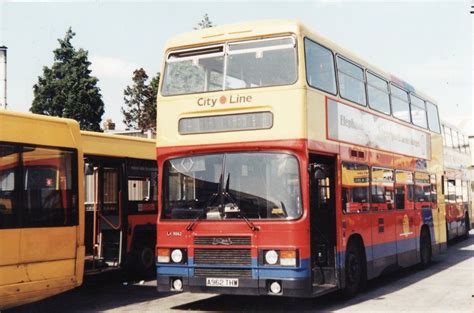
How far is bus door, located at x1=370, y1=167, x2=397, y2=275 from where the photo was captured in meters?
12.8

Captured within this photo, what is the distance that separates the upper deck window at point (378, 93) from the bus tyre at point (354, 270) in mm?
3108

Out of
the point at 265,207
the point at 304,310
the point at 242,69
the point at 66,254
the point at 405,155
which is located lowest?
the point at 304,310

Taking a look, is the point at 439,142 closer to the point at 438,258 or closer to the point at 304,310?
the point at 438,258

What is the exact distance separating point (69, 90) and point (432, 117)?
2547 cm

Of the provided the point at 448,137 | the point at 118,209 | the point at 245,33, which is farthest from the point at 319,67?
the point at 448,137

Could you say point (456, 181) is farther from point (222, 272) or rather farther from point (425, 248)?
point (222, 272)

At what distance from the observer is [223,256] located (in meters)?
9.95

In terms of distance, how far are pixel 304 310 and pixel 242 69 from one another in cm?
410

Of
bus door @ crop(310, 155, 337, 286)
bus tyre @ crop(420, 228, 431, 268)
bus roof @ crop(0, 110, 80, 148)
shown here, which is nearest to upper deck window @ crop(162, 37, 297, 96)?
bus door @ crop(310, 155, 337, 286)

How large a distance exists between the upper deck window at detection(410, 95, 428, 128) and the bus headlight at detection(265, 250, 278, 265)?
305 inches

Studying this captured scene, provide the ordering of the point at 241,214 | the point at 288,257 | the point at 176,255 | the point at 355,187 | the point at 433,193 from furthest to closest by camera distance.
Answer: the point at 433,193, the point at 355,187, the point at 176,255, the point at 241,214, the point at 288,257

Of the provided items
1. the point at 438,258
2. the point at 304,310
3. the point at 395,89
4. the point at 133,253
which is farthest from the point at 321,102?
the point at 438,258

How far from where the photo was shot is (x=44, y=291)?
394 inches

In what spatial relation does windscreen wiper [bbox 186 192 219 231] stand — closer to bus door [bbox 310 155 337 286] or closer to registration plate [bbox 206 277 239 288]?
registration plate [bbox 206 277 239 288]
